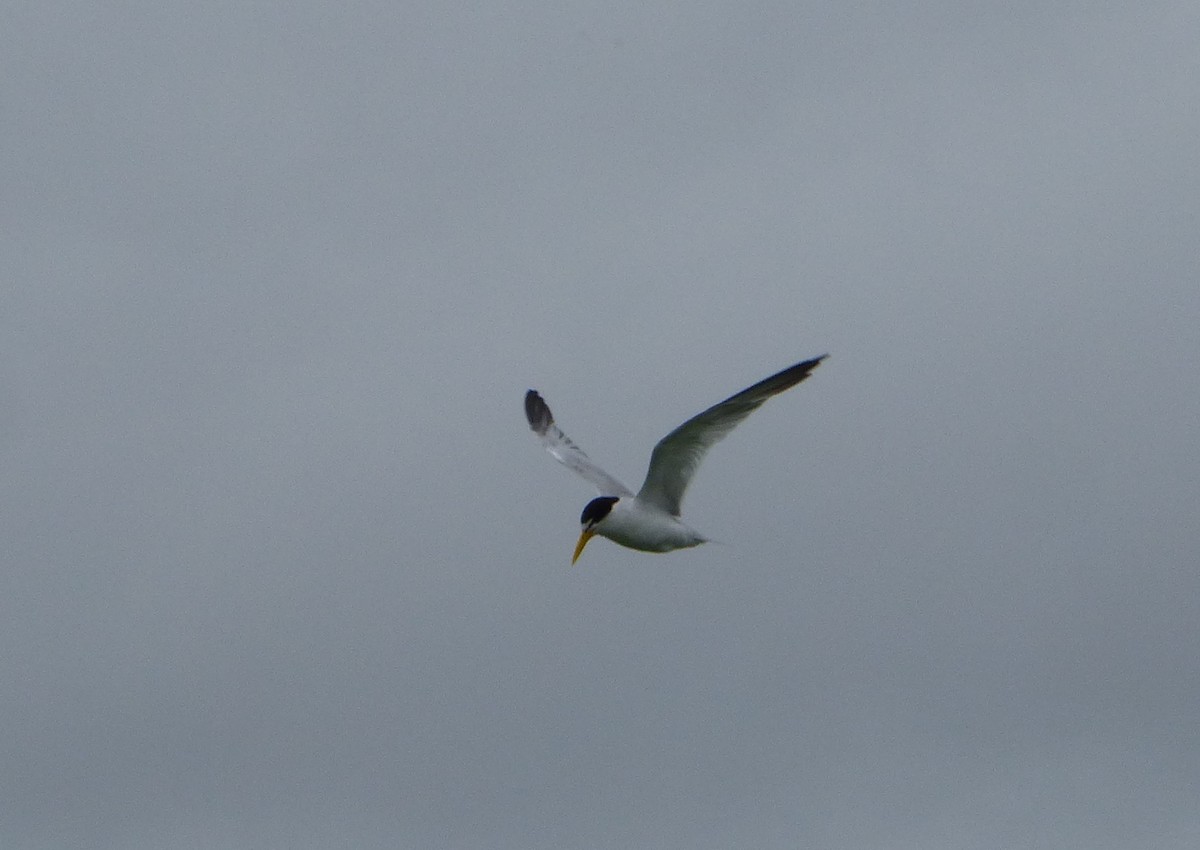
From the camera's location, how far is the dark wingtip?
35.2 meters

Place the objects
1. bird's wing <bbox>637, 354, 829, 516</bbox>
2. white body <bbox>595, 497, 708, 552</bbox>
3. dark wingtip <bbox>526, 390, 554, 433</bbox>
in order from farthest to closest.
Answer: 1. dark wingtip <bbox>526, 390, 554, 433</bbox>
2. white body <bbox>595, 497, 708, 552</bbox>
3. bird's wing <bbox>637, 354, 829, 516</bbox>

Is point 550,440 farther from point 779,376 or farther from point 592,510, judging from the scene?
point 779,376

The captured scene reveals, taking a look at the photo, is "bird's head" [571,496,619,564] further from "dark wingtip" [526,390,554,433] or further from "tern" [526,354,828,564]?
"dark wingtip" [526,390,554,433]

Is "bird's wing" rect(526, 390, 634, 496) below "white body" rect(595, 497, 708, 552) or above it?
above

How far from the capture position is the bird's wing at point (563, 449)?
31.4 m

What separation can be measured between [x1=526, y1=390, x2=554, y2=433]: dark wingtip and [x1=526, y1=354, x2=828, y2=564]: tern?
18.1ft

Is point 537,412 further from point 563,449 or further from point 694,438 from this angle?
point 694,438

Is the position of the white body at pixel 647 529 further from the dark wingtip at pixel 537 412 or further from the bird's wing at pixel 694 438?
the dark wingtip at pixel 537 412

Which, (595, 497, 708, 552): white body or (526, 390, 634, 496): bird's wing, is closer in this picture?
(595, 497, 708, 552): white body

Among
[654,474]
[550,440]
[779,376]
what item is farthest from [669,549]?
[550,440]

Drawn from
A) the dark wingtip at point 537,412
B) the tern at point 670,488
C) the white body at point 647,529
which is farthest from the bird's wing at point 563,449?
the white body at point 647,529

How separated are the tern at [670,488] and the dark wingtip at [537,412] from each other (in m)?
5.52

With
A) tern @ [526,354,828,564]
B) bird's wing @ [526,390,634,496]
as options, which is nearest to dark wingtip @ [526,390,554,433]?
bird's wing @ [526,390,634,496]

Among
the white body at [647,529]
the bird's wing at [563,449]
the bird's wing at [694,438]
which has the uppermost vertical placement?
the bird's wing at [563,449]
